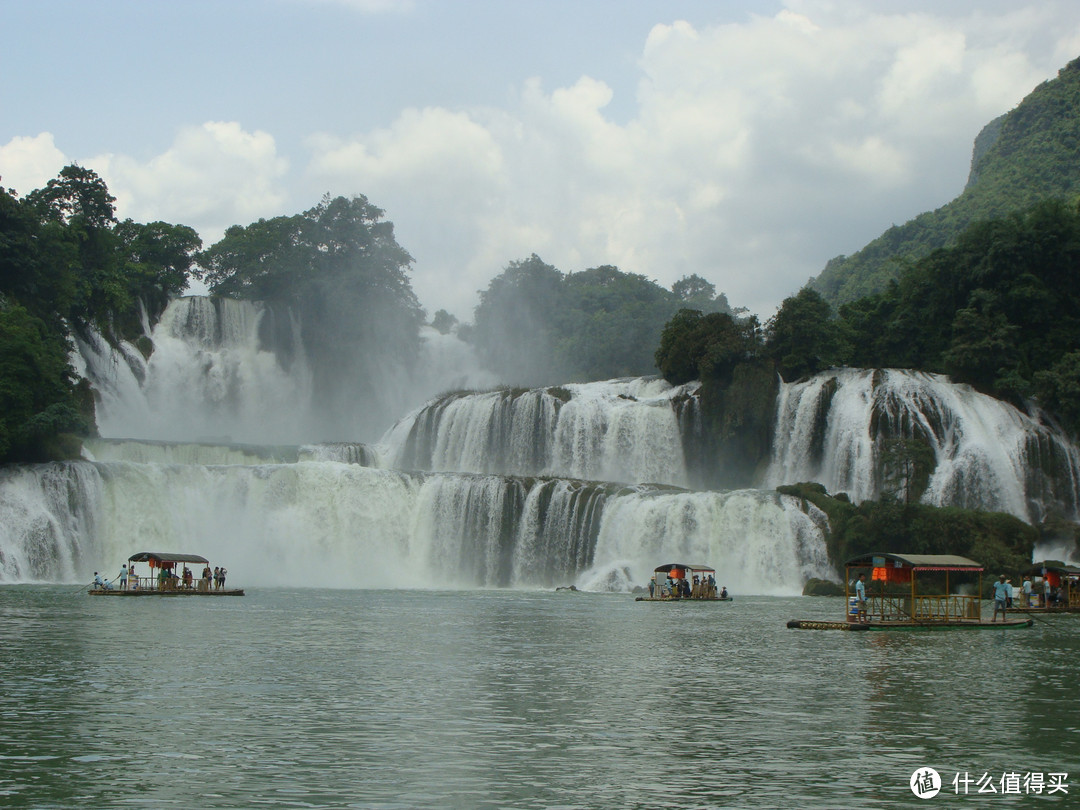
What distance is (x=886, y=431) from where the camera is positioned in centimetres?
5188

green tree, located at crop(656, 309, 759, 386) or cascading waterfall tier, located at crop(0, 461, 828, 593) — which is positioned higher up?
green tree, located at crop(656, 309, 759, 386)

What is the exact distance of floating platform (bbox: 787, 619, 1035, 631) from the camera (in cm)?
2736

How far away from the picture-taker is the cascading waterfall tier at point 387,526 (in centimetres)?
4522

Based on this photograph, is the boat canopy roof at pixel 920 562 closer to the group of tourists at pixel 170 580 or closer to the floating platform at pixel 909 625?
the floating platform at pixel 909 625

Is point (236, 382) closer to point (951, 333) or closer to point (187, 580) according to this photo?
point (187, 580)

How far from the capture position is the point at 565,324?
307 feet

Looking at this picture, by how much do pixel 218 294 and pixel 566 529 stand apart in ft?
152

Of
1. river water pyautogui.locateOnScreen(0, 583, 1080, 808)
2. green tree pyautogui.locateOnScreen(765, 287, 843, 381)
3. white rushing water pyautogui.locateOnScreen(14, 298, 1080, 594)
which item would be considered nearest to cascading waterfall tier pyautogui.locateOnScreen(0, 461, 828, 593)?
white rushing water pyautogui.locateOnScreen(14, 298, 1080, 594)

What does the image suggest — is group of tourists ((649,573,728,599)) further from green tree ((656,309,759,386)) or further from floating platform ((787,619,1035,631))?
green tree ((656,309,759,386))

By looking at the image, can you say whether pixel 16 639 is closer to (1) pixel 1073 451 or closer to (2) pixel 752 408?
(2) pixel 752 408

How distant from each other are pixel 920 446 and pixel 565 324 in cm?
4845

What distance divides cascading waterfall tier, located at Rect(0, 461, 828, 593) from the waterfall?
8.05m

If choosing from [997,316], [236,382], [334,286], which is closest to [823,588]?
[997,316]

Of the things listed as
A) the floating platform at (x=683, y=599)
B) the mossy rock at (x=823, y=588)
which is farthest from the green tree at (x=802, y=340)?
the floating platform at (x=683, y=599)
